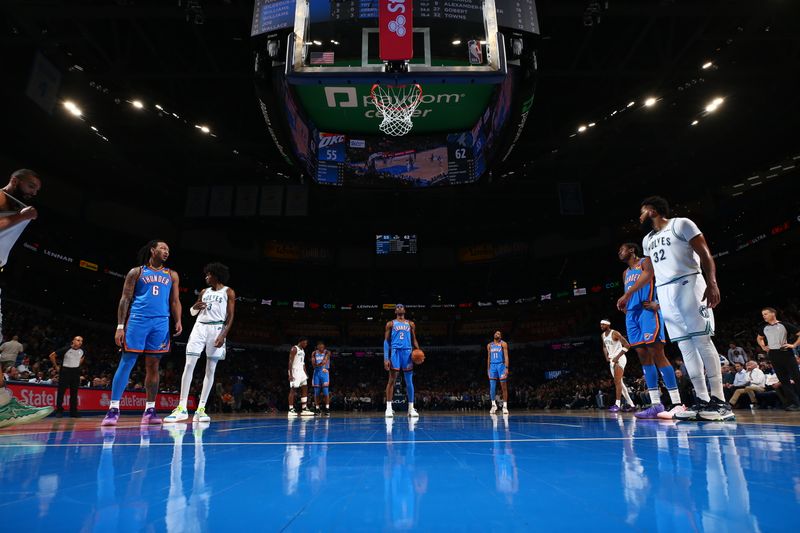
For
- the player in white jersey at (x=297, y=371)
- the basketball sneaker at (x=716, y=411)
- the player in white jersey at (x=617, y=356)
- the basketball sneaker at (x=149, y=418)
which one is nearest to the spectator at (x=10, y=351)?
the basketball sneaker at (x=149, y=418)

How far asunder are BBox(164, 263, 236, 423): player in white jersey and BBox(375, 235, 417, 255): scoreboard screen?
57.7ft

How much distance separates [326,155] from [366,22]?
4490mm

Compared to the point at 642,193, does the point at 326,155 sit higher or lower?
lower

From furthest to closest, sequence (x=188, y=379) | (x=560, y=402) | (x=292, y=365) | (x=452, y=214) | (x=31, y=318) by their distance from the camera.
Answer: (x=452, y=214), (x=560, y=402), (x=31, y=318), (x=292, y=365), (x=188, y=379)

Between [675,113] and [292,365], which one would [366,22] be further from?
[675,113]

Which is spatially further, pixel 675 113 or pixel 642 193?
pixel 642 193

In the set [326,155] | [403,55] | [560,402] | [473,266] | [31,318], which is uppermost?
[473,266]

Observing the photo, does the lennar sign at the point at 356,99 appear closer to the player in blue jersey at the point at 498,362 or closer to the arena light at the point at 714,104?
the player in blue jersey at the point at 498,362

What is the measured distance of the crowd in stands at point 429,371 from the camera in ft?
36.9

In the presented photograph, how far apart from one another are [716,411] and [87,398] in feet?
44.0

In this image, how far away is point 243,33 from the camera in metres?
12.3

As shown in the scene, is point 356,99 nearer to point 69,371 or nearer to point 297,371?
point 297,371

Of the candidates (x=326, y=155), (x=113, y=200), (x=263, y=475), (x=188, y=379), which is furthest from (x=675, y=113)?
(x=113, y=200)

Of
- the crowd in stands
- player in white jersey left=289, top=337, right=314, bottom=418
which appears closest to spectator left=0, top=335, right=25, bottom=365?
the crowd in stands
